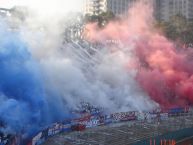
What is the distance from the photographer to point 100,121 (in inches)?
1558

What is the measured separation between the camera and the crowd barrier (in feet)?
96.4

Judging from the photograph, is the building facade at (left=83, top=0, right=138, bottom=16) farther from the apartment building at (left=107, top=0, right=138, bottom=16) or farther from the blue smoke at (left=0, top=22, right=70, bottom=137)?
the blue smoke at (left=0, top=22, right=70, bottom=137)

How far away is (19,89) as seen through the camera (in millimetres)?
32000

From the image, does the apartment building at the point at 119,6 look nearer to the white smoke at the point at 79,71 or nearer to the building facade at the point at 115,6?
the building facade at the point at 115,6

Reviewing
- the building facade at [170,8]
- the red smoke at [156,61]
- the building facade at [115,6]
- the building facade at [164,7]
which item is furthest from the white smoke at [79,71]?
the building facade at [170,8]

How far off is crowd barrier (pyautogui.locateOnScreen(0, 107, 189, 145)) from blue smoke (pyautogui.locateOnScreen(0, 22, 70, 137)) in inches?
34.6

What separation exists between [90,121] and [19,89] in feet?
28.3

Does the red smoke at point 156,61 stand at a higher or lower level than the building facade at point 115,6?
lower

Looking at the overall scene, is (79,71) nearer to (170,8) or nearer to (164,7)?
(170,8)

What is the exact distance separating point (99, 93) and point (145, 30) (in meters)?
13.7

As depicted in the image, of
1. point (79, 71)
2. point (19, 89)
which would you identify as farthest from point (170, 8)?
point (19, 89)

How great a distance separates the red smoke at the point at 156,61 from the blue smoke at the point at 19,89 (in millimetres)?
17678

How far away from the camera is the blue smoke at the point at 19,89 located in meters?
30.3

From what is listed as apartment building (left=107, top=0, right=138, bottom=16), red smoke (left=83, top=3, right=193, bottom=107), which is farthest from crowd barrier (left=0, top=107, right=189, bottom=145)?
apartment building (left=107, top=0, right=138, bottom=16)
